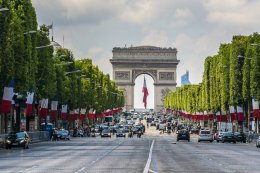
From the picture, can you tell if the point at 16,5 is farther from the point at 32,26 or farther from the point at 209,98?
the point at 209,98

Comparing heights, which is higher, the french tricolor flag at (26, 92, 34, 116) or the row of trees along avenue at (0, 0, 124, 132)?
the row of trees along avenue at (0, 0, 124, 132)

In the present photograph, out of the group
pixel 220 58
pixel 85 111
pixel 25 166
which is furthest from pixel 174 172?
pixel 85 111

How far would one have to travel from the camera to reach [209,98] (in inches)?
6206

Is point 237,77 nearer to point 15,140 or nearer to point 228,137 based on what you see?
point 228,137

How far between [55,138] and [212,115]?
5413 centimetres

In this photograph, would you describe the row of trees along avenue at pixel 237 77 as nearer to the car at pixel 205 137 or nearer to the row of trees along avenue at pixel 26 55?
the car at pixel 205 137

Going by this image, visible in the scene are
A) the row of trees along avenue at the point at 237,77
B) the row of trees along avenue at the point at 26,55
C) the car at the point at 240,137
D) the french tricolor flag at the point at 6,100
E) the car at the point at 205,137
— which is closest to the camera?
the row of trees along avenue at the point at 26,55

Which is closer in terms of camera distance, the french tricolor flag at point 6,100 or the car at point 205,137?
the french tricolor flag at point 6,100

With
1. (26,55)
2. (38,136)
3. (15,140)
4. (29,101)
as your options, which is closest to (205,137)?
(38,136)

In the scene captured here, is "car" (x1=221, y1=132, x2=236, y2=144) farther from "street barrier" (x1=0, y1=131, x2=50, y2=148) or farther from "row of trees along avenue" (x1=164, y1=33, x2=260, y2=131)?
"street barrier" (x1=0, y1=131, x2=50, y2=148)

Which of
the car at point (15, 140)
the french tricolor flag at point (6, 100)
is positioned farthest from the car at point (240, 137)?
the car at point (15, 140)

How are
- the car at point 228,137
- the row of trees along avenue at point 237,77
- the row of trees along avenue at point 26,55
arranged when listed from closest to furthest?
1. the row of trees along avenue at point 26,55
2. the row of trees along avenue at point 237,77
3. the car at point 228,137

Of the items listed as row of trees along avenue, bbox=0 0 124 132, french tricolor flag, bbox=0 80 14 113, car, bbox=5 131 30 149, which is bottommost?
car, bbox=5 131 30 149

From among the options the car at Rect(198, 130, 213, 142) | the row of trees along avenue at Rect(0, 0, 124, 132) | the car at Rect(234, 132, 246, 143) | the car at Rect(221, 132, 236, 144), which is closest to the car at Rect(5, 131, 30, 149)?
the row of trees along avenue at Rect(0, 0, 124, 132)
